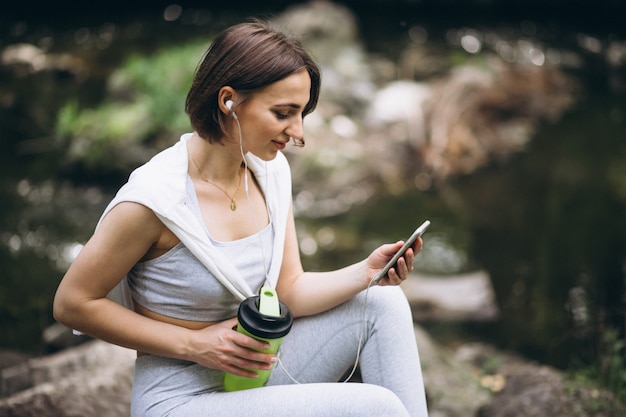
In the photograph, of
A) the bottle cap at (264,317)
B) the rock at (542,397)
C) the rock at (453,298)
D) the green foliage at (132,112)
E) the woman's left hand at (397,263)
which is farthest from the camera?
the green foliage at (132,112)

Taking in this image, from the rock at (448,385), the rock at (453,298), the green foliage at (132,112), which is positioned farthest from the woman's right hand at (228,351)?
the green foliage at (132,112)

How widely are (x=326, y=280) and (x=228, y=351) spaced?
1.36 ft

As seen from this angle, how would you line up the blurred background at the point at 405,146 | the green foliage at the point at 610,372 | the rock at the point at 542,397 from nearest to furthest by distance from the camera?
the rock at the point at 542,397, the green foliage at the point at 610,372, the blurred background at the point at 405,146

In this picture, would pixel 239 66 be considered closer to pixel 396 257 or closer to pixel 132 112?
pixel 396 257

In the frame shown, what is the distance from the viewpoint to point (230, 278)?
1.72 m

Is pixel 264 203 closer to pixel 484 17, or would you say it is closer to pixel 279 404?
pixel 279 404

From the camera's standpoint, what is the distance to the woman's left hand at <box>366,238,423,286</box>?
70.7 inches

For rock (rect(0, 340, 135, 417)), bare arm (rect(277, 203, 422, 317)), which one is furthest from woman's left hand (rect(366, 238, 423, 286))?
rock (rect(0, 340, 135, 417))

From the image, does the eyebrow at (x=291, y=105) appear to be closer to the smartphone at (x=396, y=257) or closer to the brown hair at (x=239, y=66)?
the brown hair at (x=239, y=66)

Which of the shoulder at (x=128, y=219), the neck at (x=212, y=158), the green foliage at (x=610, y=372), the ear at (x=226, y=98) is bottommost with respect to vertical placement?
the green foliage at (x=610, y=372)

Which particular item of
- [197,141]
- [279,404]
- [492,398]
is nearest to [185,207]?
[197,141]

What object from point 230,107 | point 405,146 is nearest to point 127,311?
point 230,107

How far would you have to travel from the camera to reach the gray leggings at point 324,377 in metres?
1.63

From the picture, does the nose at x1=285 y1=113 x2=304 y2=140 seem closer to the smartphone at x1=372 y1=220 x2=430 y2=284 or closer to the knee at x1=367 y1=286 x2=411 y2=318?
the smartphone at x1=372 y1=220 x2=430 y2=284
